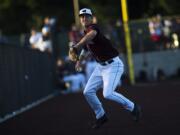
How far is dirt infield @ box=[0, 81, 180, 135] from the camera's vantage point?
1240 centimetres

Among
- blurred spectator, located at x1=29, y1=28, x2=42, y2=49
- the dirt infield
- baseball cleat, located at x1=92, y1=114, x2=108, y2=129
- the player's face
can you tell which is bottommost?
the dirt infield

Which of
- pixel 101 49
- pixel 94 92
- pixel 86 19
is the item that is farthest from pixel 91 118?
pixel 86 19

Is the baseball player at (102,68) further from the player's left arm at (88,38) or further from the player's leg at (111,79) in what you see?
the player's left arm at (88,38)

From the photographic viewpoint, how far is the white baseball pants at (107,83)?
41.9 feet

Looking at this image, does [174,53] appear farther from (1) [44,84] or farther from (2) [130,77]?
(1) [44,84]

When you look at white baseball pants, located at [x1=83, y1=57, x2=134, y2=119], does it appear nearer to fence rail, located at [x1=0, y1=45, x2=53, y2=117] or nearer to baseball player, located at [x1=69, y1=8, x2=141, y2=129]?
baseball player, located at [x1=69, y1=8, x2=141, y2=129]

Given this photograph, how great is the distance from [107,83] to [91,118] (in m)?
2.49

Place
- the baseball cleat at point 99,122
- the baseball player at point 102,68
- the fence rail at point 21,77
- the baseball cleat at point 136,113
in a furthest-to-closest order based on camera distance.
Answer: the fence rail at point 21,77 < the baseball cleat at point 136,113 < the baseball cleat at point 99,122 < the baseball player at point 102,68

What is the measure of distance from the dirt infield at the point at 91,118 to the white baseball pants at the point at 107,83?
0.46 meters

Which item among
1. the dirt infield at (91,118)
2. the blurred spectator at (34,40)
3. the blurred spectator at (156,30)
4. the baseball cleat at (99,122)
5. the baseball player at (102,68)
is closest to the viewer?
the dirt infield at (91,118)

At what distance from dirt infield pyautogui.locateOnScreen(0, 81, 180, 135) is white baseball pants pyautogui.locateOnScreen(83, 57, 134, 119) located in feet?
1.52

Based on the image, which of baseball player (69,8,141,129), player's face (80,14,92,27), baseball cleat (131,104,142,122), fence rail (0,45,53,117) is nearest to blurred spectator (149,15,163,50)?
fence rail (0,45,53,117)

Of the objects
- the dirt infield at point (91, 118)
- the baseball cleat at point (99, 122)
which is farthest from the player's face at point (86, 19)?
the dirt infield at point (91, 118)

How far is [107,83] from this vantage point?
12758 mm
